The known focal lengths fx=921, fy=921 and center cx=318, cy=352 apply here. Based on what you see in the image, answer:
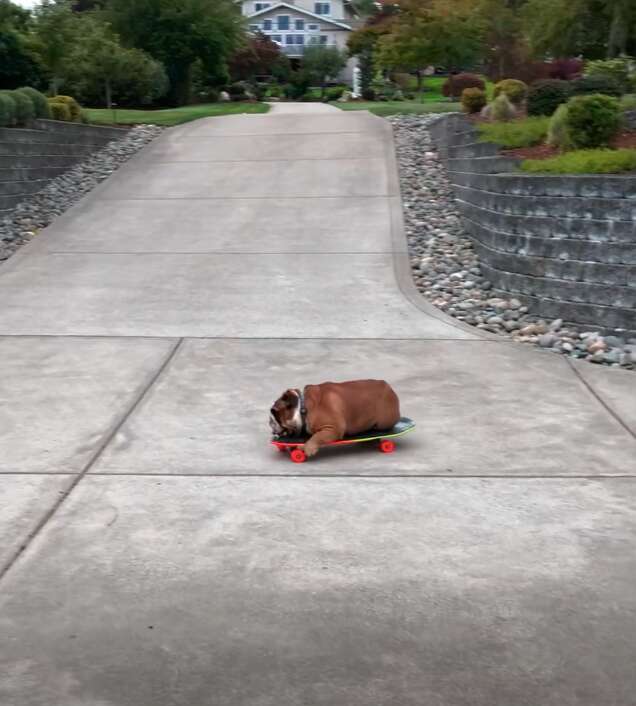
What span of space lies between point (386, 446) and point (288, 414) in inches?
27.1

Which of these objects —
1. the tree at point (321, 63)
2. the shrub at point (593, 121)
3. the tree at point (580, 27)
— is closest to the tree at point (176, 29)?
the tree at point (580, 27)

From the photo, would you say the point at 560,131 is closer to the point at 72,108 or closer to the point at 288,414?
the point at 288,414

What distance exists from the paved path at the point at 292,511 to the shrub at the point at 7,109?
497 centimetres

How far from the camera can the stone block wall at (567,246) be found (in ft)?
28.2

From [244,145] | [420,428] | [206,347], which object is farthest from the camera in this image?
[244,145]

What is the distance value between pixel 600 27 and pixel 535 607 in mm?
23368

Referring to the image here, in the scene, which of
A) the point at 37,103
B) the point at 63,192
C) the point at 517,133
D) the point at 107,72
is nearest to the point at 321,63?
the point at 107,72

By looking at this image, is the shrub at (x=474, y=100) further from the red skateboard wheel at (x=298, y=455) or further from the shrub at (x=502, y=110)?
the red skateboard wheel at (x=298, y=455)

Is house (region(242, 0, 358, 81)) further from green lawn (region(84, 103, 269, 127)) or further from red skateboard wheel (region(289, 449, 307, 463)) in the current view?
red skateboard wheel (region(289, 449, 307, 463))

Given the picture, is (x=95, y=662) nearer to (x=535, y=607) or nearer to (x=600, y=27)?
(x=535, y=607)

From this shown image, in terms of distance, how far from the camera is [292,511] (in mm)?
4902

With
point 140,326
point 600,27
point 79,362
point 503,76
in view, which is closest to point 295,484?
point 79,362

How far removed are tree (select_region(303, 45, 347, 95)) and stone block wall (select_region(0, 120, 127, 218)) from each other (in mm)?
44348

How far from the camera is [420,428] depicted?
629cm
